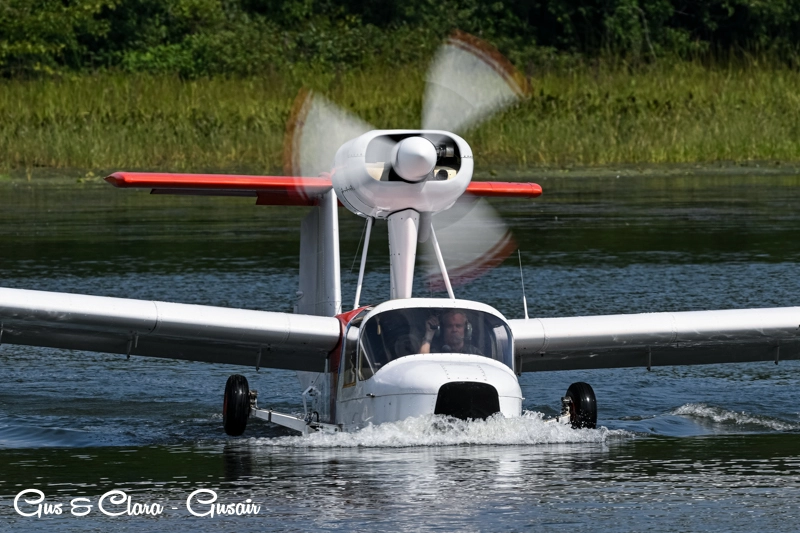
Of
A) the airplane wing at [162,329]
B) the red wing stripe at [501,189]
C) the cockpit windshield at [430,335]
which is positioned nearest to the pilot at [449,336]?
the cockpit windshield at [430,335]

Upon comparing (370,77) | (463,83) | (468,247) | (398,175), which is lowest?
(398,175)

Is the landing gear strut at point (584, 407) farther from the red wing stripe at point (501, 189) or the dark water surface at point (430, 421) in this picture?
the red wing stripe at point (501, 189)

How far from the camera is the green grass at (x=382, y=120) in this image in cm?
3325

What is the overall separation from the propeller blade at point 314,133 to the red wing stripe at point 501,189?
0.99 m

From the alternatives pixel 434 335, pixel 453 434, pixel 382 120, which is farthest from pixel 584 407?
pixel 382 120

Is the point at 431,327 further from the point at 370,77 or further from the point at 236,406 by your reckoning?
the point at 370,77

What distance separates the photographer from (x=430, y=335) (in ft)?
33.1

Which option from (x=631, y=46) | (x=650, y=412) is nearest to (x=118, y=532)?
(x=650, y=412)

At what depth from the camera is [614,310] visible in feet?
56.2

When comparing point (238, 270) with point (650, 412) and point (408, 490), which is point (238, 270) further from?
point (408, 490)

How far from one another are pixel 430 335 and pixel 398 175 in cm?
130

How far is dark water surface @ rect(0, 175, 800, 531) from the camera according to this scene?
8.27 meters

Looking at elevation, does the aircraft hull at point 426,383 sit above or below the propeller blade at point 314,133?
below

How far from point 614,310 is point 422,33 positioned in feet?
86.7
